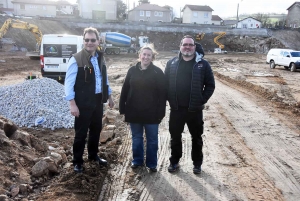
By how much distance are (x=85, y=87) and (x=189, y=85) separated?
1540 millimetres

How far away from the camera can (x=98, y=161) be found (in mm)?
4684

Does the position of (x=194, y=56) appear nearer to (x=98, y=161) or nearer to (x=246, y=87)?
(x=98, y=161)

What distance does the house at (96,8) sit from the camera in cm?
5344

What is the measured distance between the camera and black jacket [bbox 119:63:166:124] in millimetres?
4246

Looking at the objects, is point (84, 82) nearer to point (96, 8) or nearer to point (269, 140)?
point (269, 140)

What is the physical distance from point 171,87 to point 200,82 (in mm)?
447

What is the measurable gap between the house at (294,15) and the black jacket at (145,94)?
69295 mm

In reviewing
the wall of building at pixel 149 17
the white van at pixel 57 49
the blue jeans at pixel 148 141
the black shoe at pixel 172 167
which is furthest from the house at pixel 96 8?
the black shoe at pixel 172 167

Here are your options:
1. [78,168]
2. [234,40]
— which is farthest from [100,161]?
[234,40]

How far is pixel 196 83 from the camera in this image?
4152 millimetres

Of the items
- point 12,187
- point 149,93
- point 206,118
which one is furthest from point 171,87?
point 206,118

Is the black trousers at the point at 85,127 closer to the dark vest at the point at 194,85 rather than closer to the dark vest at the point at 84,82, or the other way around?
the dark vest at the point at 84,82

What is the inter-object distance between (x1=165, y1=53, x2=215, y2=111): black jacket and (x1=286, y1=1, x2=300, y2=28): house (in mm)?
68953

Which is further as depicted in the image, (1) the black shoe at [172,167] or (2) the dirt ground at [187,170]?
(1) the black shoe at [172,167]
